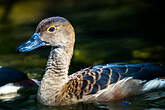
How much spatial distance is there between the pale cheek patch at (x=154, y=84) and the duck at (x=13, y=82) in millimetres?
2799

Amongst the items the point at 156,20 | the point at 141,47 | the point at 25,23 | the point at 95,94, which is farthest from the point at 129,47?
the point at 25,23

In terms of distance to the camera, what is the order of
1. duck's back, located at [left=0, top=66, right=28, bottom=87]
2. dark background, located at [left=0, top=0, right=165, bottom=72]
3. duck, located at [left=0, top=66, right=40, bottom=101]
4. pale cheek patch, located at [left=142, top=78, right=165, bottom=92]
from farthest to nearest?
dark background, located at [left=0, top=0, right=165, bottom=72] → duck's back, located at [left=0, top=66, right=28, bottom=87] → duck, located at [left=0, top=66, right=40, bottom=101] → pale cheek patch, located at [left=142, top=78, right=165, bottom=92]

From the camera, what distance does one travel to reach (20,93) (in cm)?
864

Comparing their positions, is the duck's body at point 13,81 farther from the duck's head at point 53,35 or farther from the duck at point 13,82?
the duck's head at point 53,35

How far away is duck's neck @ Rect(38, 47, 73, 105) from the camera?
7188 mm

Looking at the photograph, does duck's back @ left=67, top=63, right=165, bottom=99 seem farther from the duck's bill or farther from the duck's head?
the duck's bill

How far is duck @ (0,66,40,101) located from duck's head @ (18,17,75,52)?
1.83 meters

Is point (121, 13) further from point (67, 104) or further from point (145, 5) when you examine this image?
point (67, 104)

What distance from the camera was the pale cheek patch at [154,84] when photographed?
7.70 meters

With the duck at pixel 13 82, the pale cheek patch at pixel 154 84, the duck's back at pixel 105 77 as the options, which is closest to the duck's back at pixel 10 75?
the duck at pixel 13 82

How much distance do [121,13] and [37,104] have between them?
973 cm

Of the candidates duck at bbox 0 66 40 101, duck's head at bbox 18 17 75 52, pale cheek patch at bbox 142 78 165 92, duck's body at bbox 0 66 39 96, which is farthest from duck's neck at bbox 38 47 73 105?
pale cheek patch at bbox 142 78 165 92

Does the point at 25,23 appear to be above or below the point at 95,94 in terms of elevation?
above

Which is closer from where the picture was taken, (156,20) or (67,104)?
(67,104)
